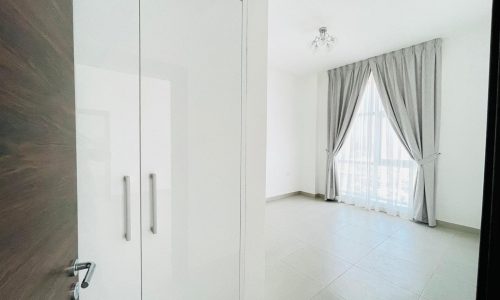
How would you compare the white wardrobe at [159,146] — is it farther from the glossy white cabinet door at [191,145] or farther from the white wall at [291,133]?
the white wall at [291,133]

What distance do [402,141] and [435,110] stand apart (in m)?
0.63

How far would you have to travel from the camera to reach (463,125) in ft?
9.47

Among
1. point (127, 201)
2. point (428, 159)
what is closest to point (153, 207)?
point (127, 201)

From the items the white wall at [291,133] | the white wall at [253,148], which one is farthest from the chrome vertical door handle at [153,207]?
the white wall at [291,133]

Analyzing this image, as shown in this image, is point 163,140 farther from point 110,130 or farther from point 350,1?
point 350,1

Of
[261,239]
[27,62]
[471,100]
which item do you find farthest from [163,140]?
[471,100]

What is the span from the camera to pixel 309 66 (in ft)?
14.0

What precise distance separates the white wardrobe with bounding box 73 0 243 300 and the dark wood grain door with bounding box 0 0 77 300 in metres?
0.20

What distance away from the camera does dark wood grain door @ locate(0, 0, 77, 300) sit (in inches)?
13.2

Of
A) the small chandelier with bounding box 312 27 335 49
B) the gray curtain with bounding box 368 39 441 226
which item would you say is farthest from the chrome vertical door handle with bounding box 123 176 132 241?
the gray curtain with bounding box 368 39 441 226

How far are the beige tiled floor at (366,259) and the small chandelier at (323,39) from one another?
2904 mm

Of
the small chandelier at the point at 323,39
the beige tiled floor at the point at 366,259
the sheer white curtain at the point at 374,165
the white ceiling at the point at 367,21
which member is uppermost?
the white ceiling at the point at 367,21

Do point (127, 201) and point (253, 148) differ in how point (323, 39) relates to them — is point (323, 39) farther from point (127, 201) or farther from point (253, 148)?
point (127, 201)

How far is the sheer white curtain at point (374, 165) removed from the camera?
136 inches
